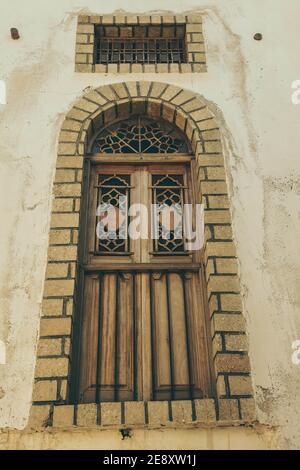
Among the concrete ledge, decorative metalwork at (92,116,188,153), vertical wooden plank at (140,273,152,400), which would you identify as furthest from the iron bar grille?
the concrete ledge

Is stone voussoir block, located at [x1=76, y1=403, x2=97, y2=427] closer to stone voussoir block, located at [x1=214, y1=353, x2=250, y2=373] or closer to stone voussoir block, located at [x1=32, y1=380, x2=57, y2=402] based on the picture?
stone voussoir block, located at [x1=32, y1=380, x2=57, y2=402]

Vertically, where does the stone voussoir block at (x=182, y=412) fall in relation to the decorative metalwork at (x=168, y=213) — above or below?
below

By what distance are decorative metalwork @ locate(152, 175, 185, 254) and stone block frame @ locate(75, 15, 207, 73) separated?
1.22 m

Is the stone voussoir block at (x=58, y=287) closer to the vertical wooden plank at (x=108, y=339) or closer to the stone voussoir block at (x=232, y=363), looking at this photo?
the vertical wooden plank at (x=108, y=339)

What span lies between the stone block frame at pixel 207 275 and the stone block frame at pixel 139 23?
0.83 feet

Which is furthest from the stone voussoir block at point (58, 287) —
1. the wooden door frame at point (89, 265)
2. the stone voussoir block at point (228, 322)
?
the stone voussoir block at point (228, 322)

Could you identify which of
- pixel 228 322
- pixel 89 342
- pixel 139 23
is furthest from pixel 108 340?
pixel 139 23

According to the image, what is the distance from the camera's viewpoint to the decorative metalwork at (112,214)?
406 cm

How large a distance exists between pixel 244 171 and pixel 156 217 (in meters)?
0.86

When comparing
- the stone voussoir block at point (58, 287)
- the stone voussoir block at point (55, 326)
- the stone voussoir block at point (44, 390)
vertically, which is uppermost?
the stone voussoir block at point (58, 287)

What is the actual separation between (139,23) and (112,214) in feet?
7.52

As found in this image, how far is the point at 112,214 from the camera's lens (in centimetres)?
419

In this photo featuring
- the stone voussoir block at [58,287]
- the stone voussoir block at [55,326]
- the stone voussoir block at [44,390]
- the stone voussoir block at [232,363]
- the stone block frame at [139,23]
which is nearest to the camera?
the stone voussoir block at [44,390]

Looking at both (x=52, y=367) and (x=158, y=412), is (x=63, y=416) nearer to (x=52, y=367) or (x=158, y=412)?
(x=52, y=367)
